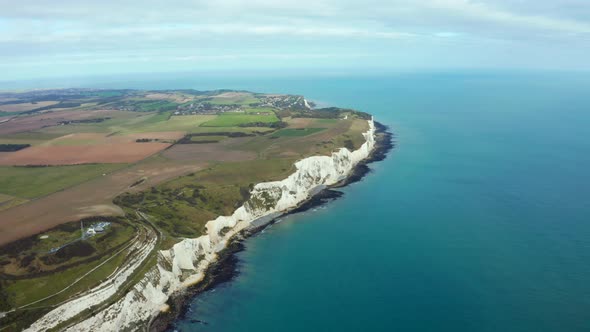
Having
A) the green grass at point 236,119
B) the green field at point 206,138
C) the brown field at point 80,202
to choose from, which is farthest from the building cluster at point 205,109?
the brown field at point 80,202

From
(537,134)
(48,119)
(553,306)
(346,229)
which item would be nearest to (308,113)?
(537,134)

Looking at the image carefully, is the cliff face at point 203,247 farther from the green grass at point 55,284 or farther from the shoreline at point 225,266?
the green grass at point 55,284

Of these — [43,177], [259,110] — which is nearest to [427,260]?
[43,177]

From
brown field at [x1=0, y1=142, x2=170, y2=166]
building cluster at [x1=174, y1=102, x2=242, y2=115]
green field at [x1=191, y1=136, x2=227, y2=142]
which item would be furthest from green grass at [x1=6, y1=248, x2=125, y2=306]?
building cluster at [x1=174, y1=102, x2=242, y2=115]

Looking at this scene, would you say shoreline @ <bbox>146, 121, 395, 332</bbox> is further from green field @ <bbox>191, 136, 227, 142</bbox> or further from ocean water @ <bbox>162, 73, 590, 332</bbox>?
green field @ <bbox>191, 136, 227, 142</bbox>

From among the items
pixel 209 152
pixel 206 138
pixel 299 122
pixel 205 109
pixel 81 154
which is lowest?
pixel 81 154

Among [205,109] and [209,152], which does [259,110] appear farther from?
[209,152]

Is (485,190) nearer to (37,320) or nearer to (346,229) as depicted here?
(346,229)
